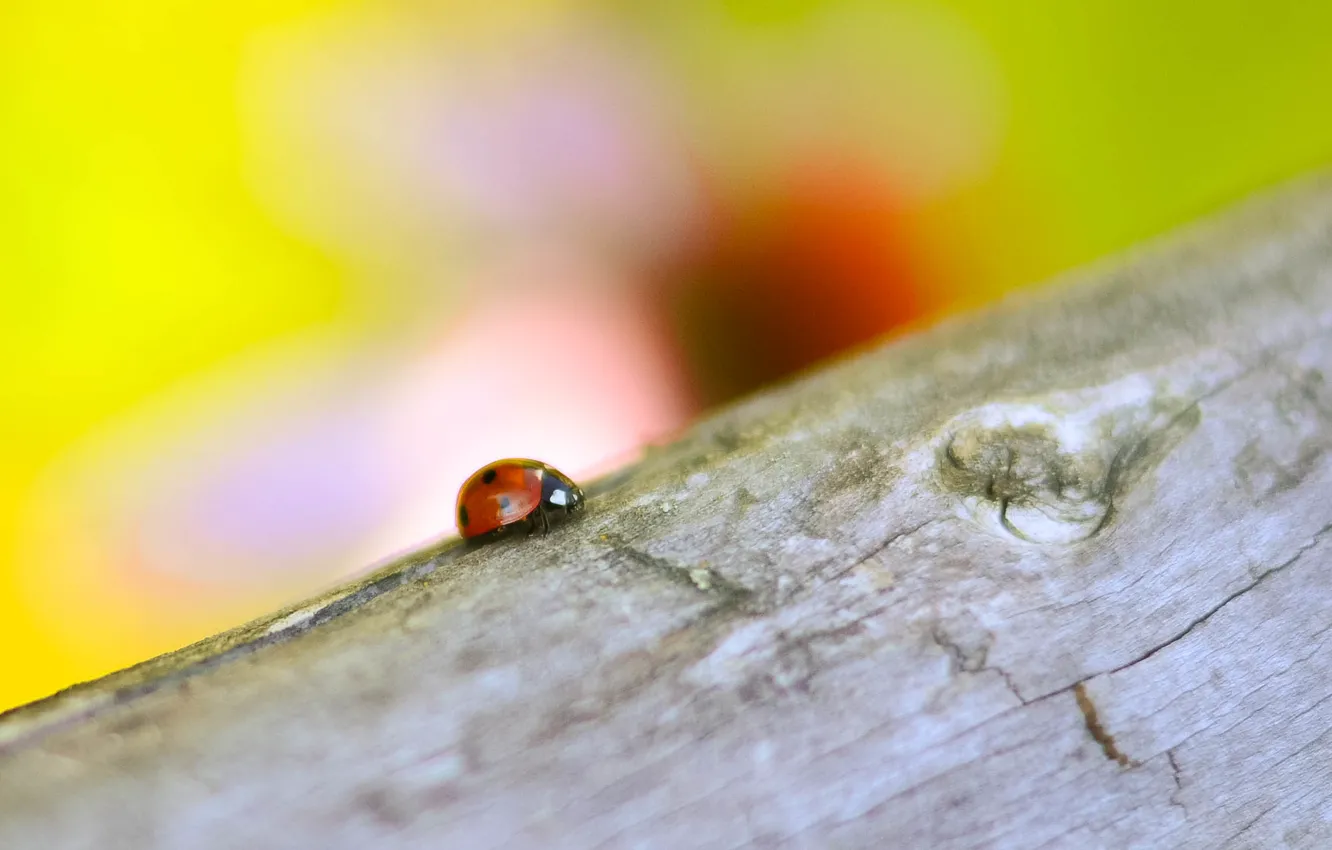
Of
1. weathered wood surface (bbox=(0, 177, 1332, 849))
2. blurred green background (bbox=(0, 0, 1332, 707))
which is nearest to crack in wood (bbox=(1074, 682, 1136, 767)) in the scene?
weathered wood surface (bbox=(0, 177, 1332, 849))

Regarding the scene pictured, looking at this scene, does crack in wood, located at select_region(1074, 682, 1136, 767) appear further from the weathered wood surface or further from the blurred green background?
the blurred green background

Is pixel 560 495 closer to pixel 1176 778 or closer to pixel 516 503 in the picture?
pixel 516 503

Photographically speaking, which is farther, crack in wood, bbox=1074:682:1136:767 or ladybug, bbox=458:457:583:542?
ladybug, bbox=458:457:583:542

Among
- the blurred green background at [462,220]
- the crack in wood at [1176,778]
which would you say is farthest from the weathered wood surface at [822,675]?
the blurred green background at [462,220]

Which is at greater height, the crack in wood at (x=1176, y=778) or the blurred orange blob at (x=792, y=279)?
the blurred orange blob at (x=792, y=279)

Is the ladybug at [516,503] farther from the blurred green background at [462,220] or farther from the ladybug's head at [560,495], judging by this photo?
the blurred green background at [462,220]
